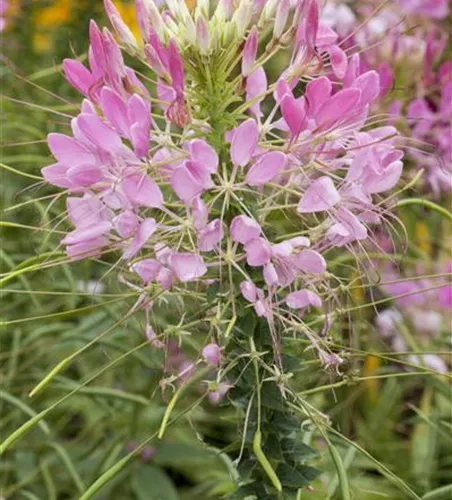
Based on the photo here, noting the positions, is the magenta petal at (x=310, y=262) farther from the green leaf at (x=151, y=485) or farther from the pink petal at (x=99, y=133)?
the green leaf at (x=151, y=485)

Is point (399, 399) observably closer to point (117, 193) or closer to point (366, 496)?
point (366, 496)

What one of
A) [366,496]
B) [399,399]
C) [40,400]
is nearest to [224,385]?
[40,400]

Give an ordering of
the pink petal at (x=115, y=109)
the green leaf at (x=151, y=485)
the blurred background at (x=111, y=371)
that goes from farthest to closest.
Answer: the green leaf at (x=151, y=485) → the blurred background at (x=111, y=371) → the pink petal at (x=115, y=109)

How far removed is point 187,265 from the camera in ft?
2.16

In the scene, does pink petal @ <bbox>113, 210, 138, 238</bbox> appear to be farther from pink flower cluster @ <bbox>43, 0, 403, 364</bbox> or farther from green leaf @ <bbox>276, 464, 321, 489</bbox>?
green leaf @ <bbox>276, 464, 321, 489</bbox>

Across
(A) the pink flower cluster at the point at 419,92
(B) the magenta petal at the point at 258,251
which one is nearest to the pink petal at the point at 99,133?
(B) the magenta petal at the point at 258,251

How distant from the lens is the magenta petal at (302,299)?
0.68 meters

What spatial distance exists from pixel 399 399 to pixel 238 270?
1038 millimetres

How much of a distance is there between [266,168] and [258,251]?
52mm

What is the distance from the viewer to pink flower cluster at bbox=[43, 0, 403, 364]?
649mm

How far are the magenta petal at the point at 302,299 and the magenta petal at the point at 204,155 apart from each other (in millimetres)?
101

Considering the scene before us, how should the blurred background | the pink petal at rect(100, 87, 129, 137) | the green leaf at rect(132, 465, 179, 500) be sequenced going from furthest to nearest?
the green leaf at rect(132, 465, 179, 500), the blurred background, the pink petal at rect(100, 87, 129, 137)

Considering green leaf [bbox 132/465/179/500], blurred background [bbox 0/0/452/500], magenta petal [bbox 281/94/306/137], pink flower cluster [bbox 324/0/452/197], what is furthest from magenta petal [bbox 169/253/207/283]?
green leaf [bbox 132/465/179/500]

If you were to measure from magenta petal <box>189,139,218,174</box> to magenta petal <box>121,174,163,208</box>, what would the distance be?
0.11 feet
